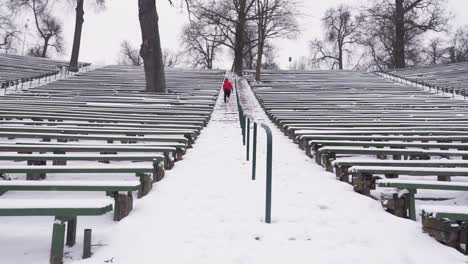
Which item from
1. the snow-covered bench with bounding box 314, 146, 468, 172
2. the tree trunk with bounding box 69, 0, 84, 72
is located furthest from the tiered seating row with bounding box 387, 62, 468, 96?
the tree trunk with bounding box 69, 0, 84, 72

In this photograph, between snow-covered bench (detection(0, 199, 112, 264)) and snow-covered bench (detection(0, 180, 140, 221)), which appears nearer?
snow-covered bench (detection(0, 199, 112, 264))

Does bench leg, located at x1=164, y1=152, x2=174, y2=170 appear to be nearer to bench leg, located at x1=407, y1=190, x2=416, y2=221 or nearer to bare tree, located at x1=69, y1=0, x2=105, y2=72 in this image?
bench leg, located at x1=407, y1=190, x2=416, y2=221

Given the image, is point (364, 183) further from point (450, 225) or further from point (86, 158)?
point (86, 158)

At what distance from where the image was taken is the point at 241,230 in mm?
3836

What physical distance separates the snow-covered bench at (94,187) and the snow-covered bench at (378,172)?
3.07 m

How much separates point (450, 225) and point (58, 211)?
145 inches

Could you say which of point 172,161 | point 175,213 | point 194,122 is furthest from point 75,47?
point 175,213

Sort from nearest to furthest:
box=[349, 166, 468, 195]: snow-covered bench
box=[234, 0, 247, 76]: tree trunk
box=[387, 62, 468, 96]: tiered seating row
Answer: box=[349, 166, 468, 195]: snow-covered bench
box=[387, 62, 468, 96]: tiered seating row
box=[234, 0, 247, 76]: tree trunk

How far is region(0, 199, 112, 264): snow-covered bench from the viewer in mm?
3109

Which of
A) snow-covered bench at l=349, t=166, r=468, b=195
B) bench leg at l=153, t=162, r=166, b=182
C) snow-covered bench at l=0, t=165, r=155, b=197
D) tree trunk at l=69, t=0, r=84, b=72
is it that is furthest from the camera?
tree trunk at l=69, t=0, r=84, b=72

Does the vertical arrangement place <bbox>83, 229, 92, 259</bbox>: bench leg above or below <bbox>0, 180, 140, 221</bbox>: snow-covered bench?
below

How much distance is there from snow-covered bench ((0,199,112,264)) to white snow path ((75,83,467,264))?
326mm

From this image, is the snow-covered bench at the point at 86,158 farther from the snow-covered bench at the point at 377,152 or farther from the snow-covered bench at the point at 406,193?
the snow-covered bench at the point at 406,193

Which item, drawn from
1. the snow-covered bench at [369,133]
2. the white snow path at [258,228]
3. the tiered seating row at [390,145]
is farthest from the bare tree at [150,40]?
the white snow path at [258,228]
